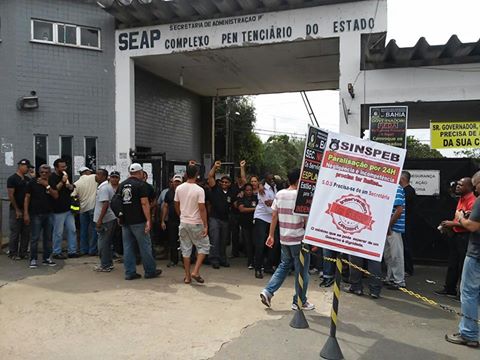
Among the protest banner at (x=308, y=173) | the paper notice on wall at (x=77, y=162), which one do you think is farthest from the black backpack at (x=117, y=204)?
the paper notice on wall at (x=77, y=162)

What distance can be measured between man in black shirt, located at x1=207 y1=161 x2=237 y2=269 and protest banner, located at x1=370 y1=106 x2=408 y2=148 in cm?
299

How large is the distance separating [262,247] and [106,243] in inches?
108

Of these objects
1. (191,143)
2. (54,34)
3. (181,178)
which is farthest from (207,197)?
(191,143)

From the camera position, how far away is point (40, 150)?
34.7 ft

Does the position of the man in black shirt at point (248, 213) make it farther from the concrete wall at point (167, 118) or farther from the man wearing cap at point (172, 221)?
the concrete wall at point (167, 118)

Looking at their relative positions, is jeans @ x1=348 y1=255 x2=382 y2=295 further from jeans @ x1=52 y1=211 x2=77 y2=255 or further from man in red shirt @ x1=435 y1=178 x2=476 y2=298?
jeans @ x1=52 y1=211 x2=77 y2=255

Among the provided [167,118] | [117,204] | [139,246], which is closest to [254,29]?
[167,118]

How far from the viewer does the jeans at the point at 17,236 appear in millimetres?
8852

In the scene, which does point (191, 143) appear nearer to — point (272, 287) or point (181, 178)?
point (181, 178)

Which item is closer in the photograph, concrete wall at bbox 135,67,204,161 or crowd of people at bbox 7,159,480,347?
crowd of people at bbox 7,159,480,347

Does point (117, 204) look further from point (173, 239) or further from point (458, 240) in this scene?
point (458, 240)

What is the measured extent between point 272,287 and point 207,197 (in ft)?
9.78

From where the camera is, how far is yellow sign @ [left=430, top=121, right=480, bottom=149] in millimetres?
8539

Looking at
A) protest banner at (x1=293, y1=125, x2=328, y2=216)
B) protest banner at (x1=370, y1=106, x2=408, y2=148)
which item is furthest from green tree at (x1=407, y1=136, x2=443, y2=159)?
protest banner at (x1=293, y1=125, x2=328, y2=216)
